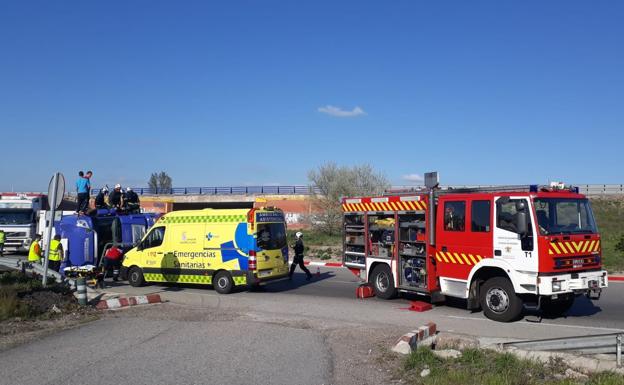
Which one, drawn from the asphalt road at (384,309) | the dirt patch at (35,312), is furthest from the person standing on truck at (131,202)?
the dirt patch at (35,312)

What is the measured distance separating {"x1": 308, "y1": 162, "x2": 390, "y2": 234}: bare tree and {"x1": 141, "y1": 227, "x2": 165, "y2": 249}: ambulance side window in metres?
24.9

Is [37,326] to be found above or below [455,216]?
below

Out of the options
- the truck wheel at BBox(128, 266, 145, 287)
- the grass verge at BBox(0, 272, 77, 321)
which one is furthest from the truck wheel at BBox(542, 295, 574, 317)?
the truck wheel at BBox(128, 266, 145, 287)

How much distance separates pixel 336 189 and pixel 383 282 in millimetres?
27786

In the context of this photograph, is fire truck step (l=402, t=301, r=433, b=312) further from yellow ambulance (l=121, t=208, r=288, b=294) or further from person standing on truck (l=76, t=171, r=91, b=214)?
person standing on truck (l=76, t=171, r=91, b=214)

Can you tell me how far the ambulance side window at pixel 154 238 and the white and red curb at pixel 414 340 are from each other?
9809 mm

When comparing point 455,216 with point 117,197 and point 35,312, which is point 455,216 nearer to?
point 35,312

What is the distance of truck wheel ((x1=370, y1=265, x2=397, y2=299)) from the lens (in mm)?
13852

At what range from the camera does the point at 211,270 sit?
15344 millimetres

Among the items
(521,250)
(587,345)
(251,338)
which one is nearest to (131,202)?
(251,338)

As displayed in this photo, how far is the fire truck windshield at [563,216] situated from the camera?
35.1 ft

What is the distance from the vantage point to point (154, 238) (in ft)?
54.4

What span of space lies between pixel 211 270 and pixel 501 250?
25.9 feet

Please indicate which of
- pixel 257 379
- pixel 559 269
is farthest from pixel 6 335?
pixel 559 269
